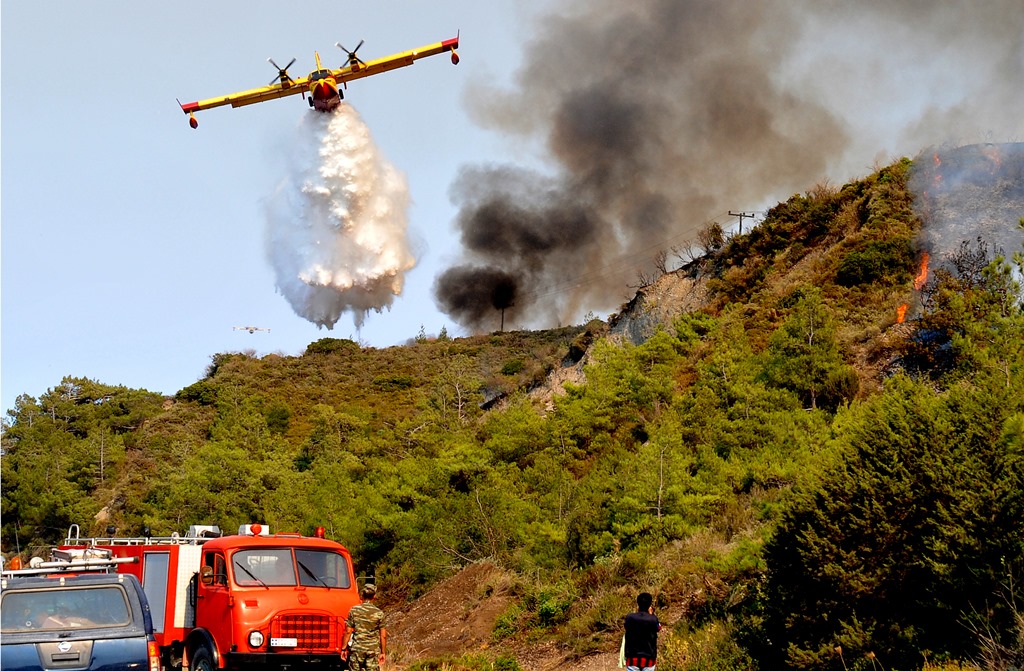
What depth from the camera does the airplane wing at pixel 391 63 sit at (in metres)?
57.3

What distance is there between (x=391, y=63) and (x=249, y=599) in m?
46.7

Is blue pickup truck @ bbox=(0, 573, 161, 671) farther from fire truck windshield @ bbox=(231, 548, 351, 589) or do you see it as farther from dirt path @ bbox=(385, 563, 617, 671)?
dirt path @ bbox=(385, 563, 617, 671)

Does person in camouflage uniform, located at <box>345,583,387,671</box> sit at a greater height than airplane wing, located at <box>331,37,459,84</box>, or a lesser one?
lesser

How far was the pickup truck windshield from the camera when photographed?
10414 mm

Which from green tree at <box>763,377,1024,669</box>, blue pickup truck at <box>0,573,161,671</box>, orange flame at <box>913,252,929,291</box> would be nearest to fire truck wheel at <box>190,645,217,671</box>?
blue pickup truck at <box>0,573,161,671</box>

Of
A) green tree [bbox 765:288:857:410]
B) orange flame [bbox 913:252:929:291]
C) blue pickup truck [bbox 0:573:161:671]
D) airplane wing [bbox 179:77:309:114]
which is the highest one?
airplane wing [bbox 179:77:309:114]

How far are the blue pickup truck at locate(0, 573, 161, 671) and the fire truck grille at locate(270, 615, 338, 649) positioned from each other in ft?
12.3

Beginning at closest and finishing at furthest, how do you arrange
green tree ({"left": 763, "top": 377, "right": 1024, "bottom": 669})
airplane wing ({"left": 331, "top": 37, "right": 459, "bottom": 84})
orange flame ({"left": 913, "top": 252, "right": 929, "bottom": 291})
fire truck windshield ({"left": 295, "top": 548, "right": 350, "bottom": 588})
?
green tree ({"left": 763, "top": 377, "right": 1024, "bottom": 669}) < fire truck windshield ({"left": 295, "top": 548, "right": 350, "bottom": 588}) < orange flame ({"left": 913, "top": 252, "right": 929, "bottom": 291}) < airplane wing ({"left": 331, "top": 37, "right": 459, "bottom": 84})

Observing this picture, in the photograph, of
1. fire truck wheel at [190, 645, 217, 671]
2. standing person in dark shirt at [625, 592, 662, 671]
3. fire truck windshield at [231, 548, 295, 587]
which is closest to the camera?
standing person in dark shirt at [625, 592, 662, 671]

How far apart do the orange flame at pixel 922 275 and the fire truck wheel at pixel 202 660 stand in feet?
105

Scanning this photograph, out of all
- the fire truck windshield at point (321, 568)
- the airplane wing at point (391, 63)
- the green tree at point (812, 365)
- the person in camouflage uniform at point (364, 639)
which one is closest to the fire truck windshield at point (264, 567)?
the fire truck windshield at point (321, 568)

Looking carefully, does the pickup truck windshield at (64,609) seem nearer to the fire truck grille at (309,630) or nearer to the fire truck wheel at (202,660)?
the fire truck grille at (309,630)

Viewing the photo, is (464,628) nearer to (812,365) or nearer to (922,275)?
(812,365)

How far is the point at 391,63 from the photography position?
57531 millimetres
